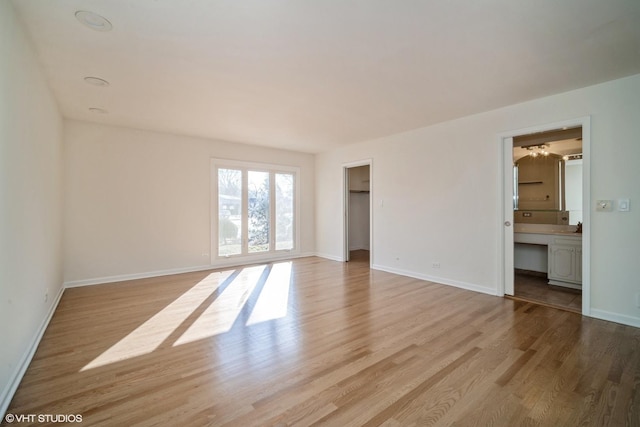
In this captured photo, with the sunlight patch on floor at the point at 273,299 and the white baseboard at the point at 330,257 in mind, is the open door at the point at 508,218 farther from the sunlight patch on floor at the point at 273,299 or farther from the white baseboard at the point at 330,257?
the white baseboard at the point at 330,257

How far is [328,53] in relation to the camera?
2557 millimetres

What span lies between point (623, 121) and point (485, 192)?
1.53 m

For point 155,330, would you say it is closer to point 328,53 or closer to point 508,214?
point 328,53

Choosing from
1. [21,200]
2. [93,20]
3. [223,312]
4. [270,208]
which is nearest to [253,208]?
[270,208]

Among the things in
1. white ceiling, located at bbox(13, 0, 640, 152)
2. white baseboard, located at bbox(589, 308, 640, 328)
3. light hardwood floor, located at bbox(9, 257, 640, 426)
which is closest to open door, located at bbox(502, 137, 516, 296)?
light hardwood floor, located at bbox(9, 257, 640, 426)

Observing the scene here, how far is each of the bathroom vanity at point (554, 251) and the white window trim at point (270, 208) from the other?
452 centimetres

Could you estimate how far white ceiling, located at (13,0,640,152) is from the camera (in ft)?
6.61

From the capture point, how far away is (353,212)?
8406mm

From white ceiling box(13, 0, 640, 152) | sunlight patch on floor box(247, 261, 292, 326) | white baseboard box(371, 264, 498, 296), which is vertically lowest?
sunlight patch on floor box(247, 261, 292, 326)

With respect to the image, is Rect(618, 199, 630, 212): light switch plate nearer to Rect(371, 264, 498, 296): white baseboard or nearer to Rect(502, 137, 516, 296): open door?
Rect(502, 137, 516, 296): open door

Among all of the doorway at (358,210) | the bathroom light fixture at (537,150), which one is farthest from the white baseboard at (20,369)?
the bathroom light fixture at (537,150)

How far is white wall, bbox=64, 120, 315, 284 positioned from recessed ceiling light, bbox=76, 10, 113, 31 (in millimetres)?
3147

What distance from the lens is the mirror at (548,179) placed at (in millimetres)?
4793

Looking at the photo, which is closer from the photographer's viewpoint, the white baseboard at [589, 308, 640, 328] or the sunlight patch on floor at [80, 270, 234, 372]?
the sunlight patch on floor at [80, 270, 234, 372]
